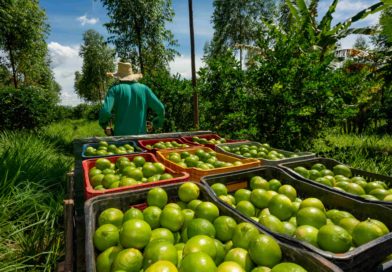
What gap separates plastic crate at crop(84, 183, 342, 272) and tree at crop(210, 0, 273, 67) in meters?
32.2

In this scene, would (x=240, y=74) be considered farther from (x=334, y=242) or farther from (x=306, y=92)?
(x=334, y=242)

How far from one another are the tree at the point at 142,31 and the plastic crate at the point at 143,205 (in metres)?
15.4

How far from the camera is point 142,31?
1731cm

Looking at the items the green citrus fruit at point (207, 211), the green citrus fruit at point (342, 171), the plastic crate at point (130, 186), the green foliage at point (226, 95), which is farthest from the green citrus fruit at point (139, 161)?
the green foliage at point (226, 95)

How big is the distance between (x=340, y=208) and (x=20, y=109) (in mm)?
15121

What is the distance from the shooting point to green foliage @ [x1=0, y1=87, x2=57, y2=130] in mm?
13281

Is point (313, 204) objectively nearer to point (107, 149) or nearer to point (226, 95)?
point (107, 149)

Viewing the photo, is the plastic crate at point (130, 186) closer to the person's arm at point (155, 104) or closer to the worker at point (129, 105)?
the worker at point (129, 105)

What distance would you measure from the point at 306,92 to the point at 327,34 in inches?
209

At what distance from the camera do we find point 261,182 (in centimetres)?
237

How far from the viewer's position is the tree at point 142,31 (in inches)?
653

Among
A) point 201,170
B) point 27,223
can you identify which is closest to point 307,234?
point 201,170

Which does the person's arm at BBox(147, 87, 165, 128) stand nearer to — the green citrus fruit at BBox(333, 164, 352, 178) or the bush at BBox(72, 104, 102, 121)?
the green citrus fruit at BBox(333, 164, 352, 178)

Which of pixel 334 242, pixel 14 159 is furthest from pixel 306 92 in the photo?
pixel 14 159
